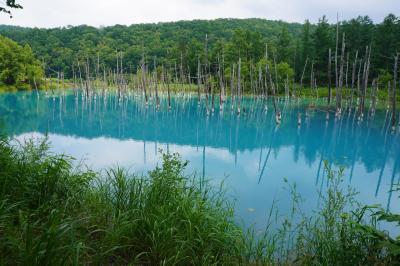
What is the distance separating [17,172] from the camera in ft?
16.1

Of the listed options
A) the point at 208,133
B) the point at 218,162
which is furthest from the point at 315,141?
the point at 218,162

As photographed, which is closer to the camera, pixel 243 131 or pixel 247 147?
pixel 247 147

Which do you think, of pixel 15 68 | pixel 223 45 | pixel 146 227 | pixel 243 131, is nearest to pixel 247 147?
pixel 243 131

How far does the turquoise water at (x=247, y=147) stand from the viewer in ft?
39.0

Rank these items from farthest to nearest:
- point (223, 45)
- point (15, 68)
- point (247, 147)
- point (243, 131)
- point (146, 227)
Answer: point (223, 45)
point (15, 68)
point (243, 131)
point (247, 147)
point (146, 227)

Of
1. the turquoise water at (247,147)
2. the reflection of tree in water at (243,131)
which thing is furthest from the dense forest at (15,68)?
the turquoise water at (247,147)

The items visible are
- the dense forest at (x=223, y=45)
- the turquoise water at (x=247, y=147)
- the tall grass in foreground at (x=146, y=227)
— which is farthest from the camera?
the dense forest at (x=223, y=45)

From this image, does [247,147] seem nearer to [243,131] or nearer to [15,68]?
[243,131]

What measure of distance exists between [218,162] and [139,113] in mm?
23072

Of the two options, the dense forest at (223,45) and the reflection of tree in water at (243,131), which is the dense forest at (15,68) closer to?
the dense forest at (223,45)

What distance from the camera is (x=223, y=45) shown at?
64.4m

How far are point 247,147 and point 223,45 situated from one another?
4787cm

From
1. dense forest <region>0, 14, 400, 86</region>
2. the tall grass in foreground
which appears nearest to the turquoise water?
the tall grass in foreground

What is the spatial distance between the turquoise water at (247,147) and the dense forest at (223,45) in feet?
26.5
